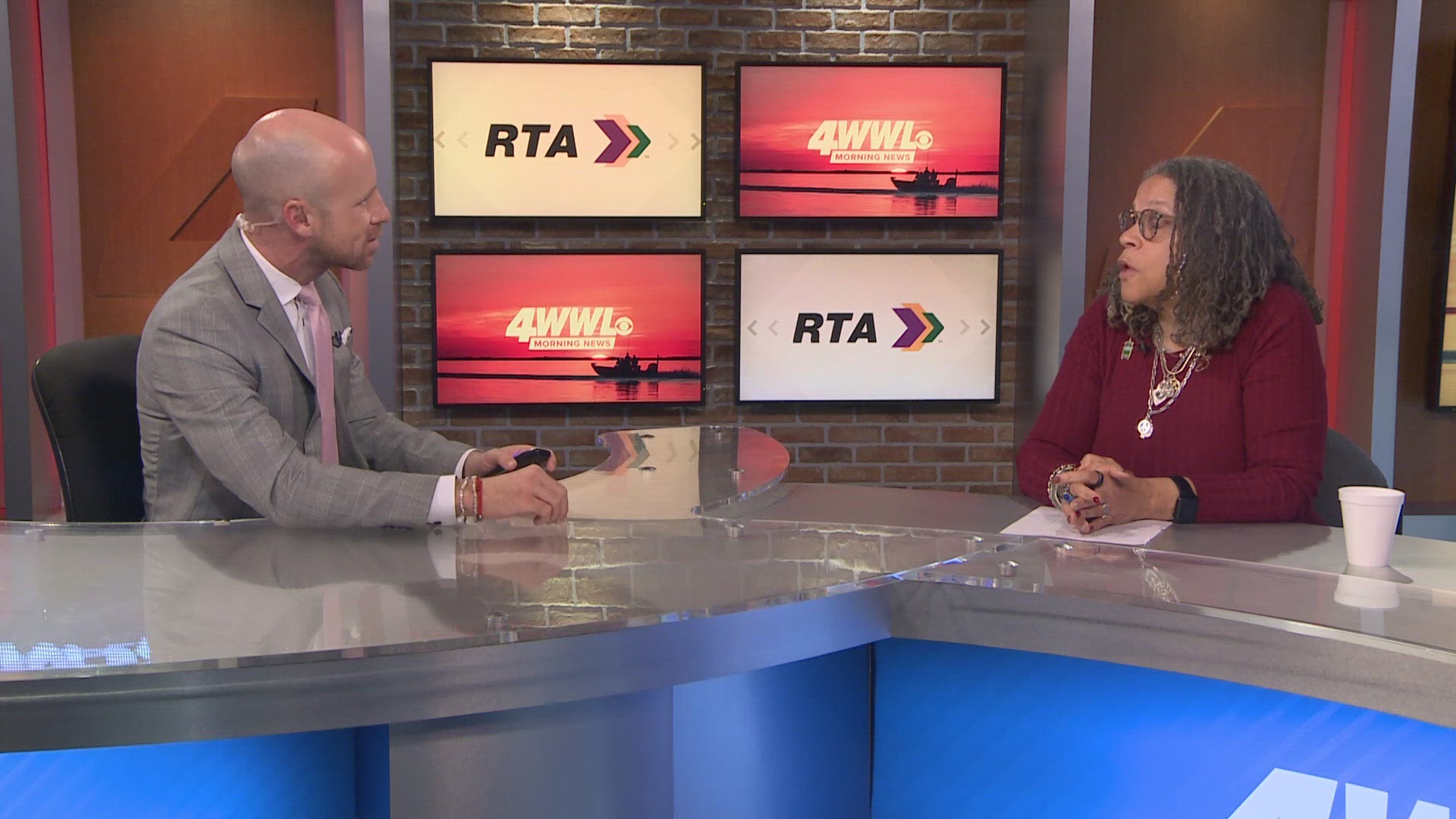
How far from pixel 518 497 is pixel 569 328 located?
2.46m

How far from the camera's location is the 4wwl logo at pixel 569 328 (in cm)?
382

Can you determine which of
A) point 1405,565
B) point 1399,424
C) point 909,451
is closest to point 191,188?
point 909,451

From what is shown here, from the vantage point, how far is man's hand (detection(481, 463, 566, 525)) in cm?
143

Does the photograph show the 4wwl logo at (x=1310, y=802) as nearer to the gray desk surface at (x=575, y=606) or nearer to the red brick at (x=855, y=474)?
the gray desk surface at (x=575, y=606)

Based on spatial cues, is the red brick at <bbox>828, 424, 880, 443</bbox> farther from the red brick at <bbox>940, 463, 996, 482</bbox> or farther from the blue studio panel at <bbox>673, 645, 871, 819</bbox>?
the blue studio panel at <bbox>673, 645, 871, 819</bbox>

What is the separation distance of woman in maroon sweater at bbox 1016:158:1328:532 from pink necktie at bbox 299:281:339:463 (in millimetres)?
1096

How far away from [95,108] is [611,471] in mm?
2859

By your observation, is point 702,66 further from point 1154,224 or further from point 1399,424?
point 1399,424

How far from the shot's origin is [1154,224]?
1.91m

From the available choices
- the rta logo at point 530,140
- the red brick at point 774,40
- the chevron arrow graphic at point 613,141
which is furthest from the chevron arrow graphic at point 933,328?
the rta logo at point 530,140

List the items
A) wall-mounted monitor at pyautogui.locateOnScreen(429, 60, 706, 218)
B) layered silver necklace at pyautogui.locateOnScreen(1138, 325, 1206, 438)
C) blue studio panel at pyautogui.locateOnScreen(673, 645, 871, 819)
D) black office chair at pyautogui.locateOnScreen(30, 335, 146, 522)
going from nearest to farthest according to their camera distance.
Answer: blue studio panel at pyautogui.locateOnScreen(673, 645, 871, 819) < black office chair at pyautogui.locateOnScreen(30, 335, 146, 522) < layered silver necklace at pyautogui.locateOnScreen(1138, 325, 1206, 438) < wall-mounted monitor at pyautogui.locateOnScreen(429, 60, 706, 218)

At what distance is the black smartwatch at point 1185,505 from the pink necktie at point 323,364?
4.10ft

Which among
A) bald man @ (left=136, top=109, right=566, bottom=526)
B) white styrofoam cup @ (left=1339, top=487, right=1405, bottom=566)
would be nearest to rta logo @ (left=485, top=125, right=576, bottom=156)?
bald man @ (left=136, top=109, right=566, bottom=526)

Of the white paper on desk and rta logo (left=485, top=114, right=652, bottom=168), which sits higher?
rta logo (left=485, top=114, right=652, bottom=168)
